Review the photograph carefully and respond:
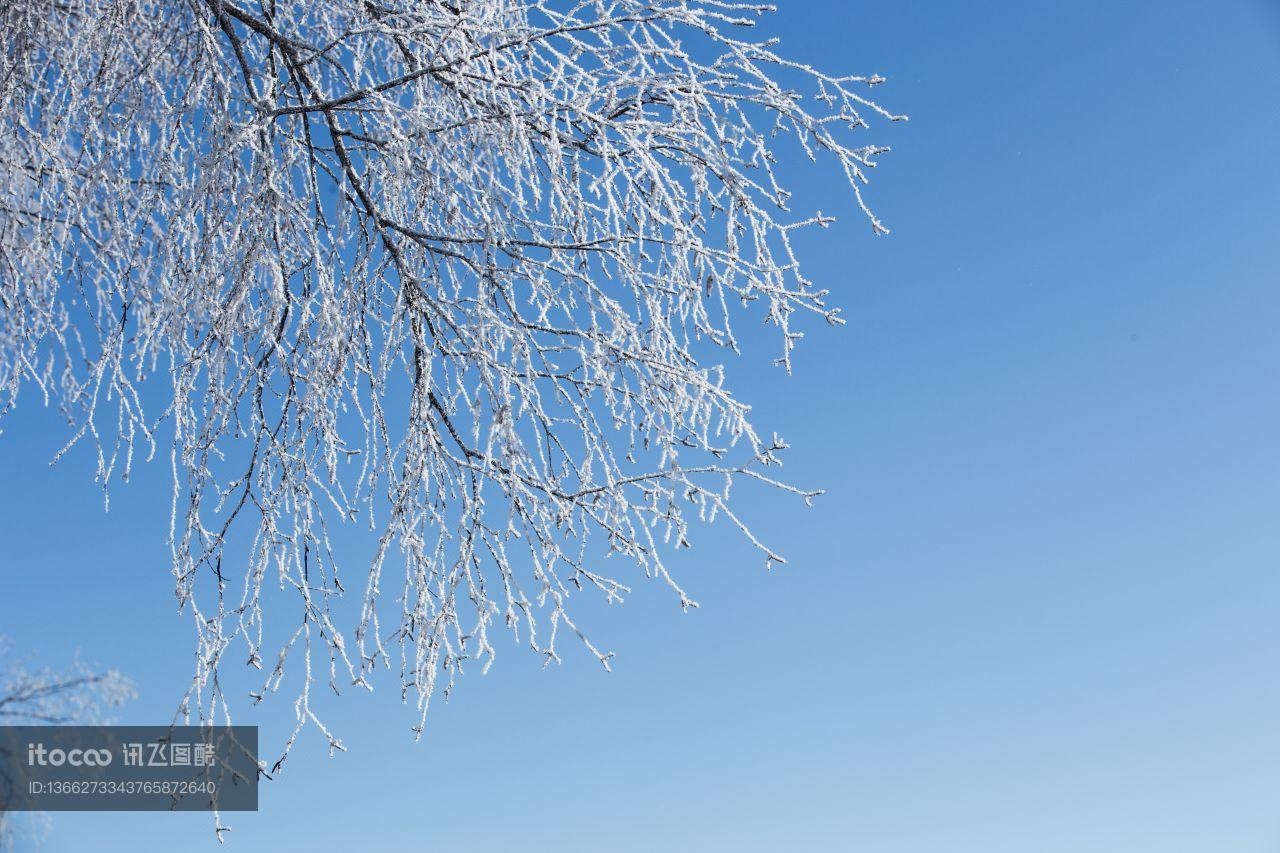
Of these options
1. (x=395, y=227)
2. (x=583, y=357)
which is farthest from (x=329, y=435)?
(x=583, y=357)

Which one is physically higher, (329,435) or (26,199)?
(26,199)

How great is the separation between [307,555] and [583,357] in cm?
96

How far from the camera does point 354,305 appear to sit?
2.75 meters

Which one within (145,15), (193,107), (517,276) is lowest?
(517,276)

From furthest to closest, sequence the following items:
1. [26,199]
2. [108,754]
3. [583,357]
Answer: [108,754]
[26,199]
[583,357]

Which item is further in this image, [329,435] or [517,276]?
[329,435]

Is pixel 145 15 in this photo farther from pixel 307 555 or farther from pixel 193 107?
pixel 307 555

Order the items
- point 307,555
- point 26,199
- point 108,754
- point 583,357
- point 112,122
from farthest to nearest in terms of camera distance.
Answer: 1. point 108,754
2. point 26,199
3. point 112,122
4. point 307,555
5. point 583,357

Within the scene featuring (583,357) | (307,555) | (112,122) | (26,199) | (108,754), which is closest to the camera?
(583,357)

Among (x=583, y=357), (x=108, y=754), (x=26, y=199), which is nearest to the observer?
(x=583, y=357)

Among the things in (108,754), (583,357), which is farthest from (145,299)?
(108,754)

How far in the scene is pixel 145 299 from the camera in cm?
313

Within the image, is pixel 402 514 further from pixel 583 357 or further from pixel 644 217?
pixel 644 217

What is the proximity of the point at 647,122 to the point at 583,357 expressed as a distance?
65 centimetres
